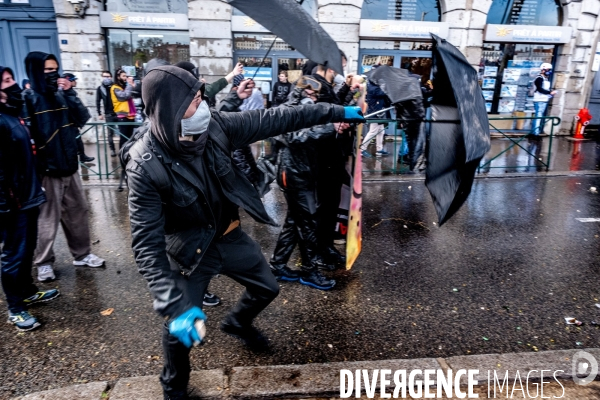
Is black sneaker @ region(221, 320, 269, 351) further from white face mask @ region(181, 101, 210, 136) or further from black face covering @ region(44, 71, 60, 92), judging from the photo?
black face covering @ region(44, 71, 60, 92)

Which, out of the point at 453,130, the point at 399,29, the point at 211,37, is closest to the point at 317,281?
the point at 453,130

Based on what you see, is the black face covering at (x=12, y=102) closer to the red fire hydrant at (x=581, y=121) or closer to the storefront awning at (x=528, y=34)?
the storefront awning at (x=528, y=34)

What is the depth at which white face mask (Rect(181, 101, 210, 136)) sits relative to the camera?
2383 mm

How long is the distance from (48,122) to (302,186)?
247 centimetres

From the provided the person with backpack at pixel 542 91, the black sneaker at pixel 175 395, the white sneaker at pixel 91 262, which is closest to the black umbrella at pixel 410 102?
the black sneaker at pixel 175 395

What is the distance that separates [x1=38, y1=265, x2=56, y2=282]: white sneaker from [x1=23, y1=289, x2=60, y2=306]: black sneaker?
0.27 m

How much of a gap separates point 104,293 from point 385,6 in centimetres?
1212

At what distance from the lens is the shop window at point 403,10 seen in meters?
13.3

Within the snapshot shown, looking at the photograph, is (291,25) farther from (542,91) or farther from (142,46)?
(542,91)

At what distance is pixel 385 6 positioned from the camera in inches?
527

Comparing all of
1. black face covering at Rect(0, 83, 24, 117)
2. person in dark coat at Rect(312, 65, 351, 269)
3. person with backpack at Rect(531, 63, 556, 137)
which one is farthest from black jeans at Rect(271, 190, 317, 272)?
person with backpack at Rect(531, 63, 556, 137)

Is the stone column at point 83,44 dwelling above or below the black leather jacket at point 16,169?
above

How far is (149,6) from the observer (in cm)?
1256

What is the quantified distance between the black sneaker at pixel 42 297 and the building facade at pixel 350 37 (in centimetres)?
935
